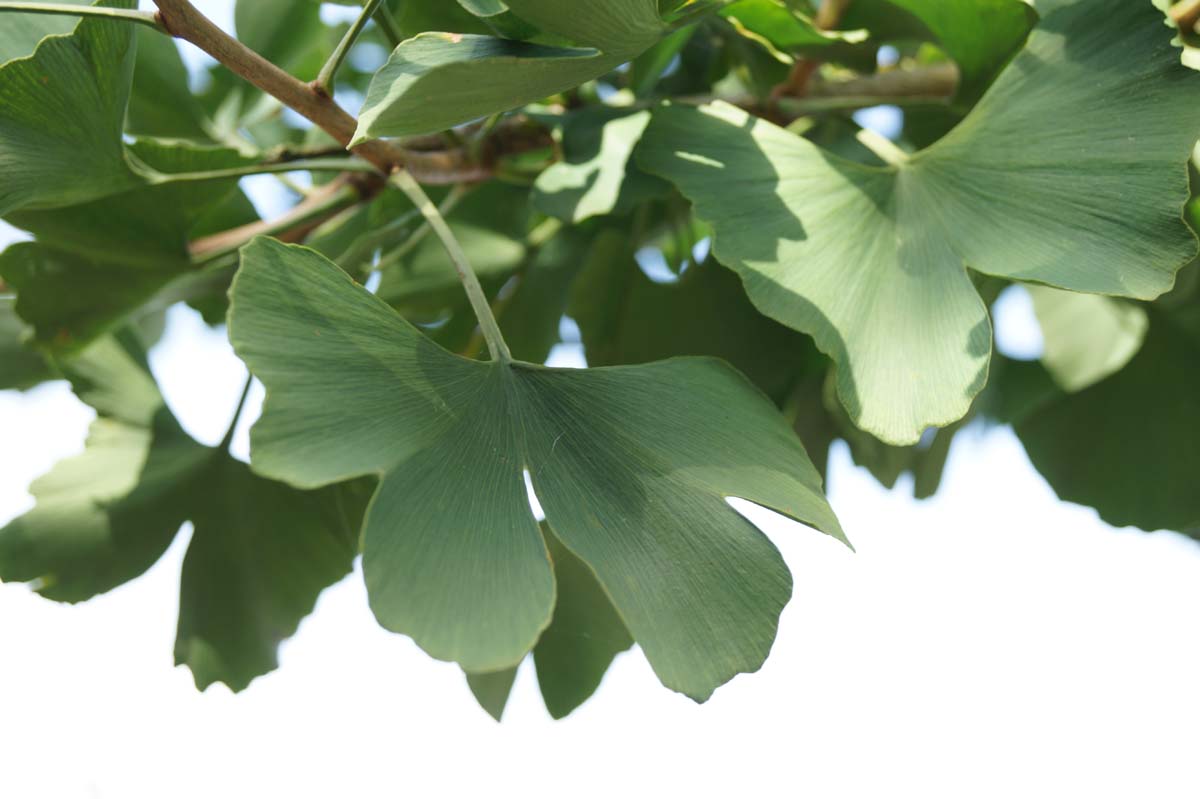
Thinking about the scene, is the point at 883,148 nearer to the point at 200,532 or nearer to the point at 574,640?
the point at 574,640

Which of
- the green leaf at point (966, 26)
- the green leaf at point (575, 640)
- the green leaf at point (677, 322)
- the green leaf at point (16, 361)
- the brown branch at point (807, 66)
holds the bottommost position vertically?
the green leaf at point (575, 640)

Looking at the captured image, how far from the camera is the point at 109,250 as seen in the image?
462 mm

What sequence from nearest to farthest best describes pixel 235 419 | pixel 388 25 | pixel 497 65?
1. pixel 497 65
2. pixel 388 25
3. pixel 235 419

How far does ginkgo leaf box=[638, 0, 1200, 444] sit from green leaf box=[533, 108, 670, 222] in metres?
0.04

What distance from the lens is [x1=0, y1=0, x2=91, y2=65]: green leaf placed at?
390 mm

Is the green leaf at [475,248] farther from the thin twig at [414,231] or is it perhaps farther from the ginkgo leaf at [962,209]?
the ginkgo leaf at [962,209]

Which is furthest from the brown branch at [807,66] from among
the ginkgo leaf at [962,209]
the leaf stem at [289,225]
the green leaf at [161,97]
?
the green leaf at [161,97]

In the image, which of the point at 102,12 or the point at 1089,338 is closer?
the point at 102,12

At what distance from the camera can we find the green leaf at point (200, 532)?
1.58 feet

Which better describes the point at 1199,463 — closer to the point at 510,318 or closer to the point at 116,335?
the point at 510,318

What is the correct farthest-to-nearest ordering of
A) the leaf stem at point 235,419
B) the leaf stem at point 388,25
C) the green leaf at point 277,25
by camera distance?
1. the green leaf at point 277,25
2. the leaf stem at point 235,419
3. the leaf stem at point 388,25

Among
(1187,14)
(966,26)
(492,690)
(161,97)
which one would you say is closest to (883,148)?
(966,26)

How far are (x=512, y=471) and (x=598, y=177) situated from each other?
17cm

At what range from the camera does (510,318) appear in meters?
0.57
